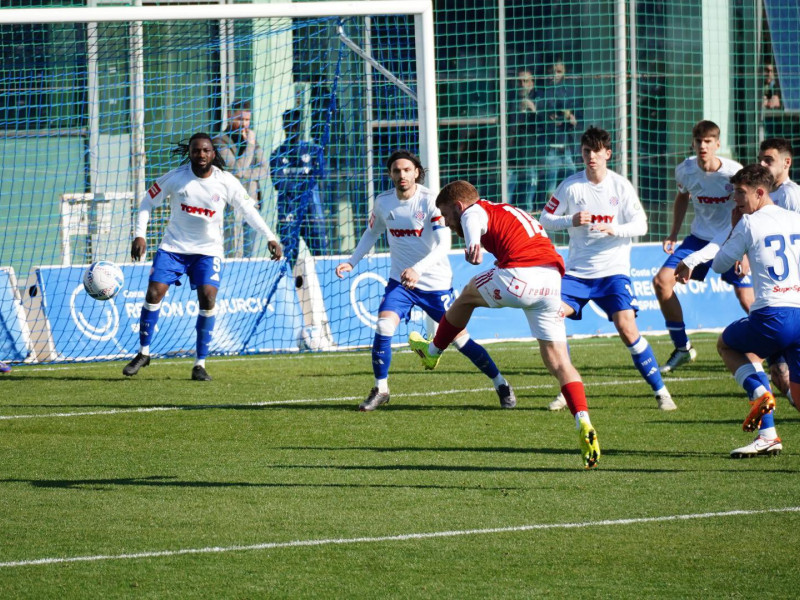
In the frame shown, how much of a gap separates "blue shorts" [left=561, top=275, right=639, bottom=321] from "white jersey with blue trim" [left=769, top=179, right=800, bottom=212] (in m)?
1.45

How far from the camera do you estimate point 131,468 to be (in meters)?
7.48

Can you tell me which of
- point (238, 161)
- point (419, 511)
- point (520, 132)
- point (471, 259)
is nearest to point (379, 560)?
point (419, 511)

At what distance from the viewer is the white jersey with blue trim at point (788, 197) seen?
991 cm

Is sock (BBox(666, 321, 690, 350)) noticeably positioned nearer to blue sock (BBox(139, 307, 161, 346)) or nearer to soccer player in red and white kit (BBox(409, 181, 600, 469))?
soccer player in red and white kit (BBox(409, 181, 600, 469))

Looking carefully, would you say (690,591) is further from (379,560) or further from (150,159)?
(150,159)

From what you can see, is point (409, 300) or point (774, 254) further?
point (409, 300)

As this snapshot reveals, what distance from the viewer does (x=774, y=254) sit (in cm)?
720

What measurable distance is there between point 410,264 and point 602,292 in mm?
1561

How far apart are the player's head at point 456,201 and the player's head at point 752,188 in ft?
5.14

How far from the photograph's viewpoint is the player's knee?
973 cm

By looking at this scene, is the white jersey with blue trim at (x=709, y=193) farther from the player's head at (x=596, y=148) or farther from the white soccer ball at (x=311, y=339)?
the white soccer ball at (x=311, y=339)

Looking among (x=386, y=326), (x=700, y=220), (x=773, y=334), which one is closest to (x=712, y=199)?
(x=700, y=220)

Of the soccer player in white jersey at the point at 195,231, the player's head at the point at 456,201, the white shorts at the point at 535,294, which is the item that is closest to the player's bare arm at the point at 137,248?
the soccer player in white jersey at the point at 195,231

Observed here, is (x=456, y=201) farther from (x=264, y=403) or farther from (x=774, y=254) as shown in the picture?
(x=264, y=403)
